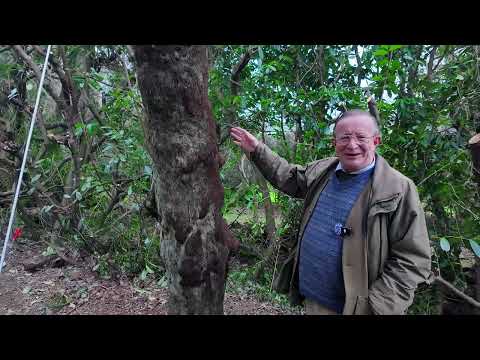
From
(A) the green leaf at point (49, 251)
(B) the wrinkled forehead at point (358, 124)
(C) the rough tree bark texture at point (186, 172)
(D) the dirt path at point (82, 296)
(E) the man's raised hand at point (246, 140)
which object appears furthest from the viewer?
(A) the green leaf at point (49, 251)

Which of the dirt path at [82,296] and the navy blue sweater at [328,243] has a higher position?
the navy blue sweater at [328,243]

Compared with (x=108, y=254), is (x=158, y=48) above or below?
above

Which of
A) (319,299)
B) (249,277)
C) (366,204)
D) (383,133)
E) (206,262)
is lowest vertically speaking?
(249,277)

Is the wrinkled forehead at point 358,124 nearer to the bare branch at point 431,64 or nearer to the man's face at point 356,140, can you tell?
the man's face at point 356,140

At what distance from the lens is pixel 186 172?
5.18ft

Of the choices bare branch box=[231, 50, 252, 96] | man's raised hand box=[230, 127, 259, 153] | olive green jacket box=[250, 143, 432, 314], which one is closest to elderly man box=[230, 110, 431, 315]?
olive green jacket box=[250, 143, 432, 314]

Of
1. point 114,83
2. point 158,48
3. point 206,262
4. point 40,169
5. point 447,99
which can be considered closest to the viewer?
point 158,48

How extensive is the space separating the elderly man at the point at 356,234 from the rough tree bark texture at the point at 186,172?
44 centimetres

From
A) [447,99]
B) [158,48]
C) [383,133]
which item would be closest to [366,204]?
[158,48]

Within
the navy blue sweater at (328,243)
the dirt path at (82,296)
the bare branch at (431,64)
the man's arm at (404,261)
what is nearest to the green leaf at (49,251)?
the dirt path at (82,296)

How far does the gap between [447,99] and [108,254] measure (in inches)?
136

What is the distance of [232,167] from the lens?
11.8 feet

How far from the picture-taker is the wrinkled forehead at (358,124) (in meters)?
1.63

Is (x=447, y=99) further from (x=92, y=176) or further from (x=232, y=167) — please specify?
(x=92, y=176)
